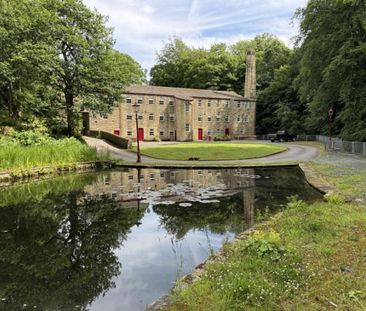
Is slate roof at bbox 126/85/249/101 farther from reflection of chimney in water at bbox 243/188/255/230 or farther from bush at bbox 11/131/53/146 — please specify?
reflection of chimney in water at bbox 243/188/255/230

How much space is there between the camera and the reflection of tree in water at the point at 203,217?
8.15m

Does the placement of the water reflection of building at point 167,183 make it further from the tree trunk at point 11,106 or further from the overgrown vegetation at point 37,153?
the tree trunk at point 11,106

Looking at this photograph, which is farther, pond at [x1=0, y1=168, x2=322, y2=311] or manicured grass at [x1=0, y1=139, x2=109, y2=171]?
manicured grass at [x1=0, y1=139, x2=109, y2=171]

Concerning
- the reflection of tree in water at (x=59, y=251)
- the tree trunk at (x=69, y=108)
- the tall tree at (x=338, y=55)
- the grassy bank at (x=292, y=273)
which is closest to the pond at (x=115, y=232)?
the reflection of tree in water at (x=59, y=251)

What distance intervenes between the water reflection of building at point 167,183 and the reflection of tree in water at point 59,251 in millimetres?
1597

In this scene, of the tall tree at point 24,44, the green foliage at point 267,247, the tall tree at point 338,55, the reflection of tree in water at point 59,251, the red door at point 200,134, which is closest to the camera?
the green foliage at point 267,247

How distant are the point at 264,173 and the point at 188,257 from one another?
39.9ft

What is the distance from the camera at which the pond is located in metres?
5.01

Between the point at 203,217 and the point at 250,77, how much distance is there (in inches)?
1953

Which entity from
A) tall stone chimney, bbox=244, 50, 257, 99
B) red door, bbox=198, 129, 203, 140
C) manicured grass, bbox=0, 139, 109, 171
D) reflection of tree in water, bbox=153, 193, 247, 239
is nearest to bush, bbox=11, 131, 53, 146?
manicured grass, bbox=0, 139, 109, 171

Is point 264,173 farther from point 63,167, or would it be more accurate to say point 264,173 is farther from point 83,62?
point 83,62

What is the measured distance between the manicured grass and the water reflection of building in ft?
9.40

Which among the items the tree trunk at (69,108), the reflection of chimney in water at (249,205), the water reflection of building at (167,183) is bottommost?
the water reflection of building at (167,183)

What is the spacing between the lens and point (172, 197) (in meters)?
11.5
